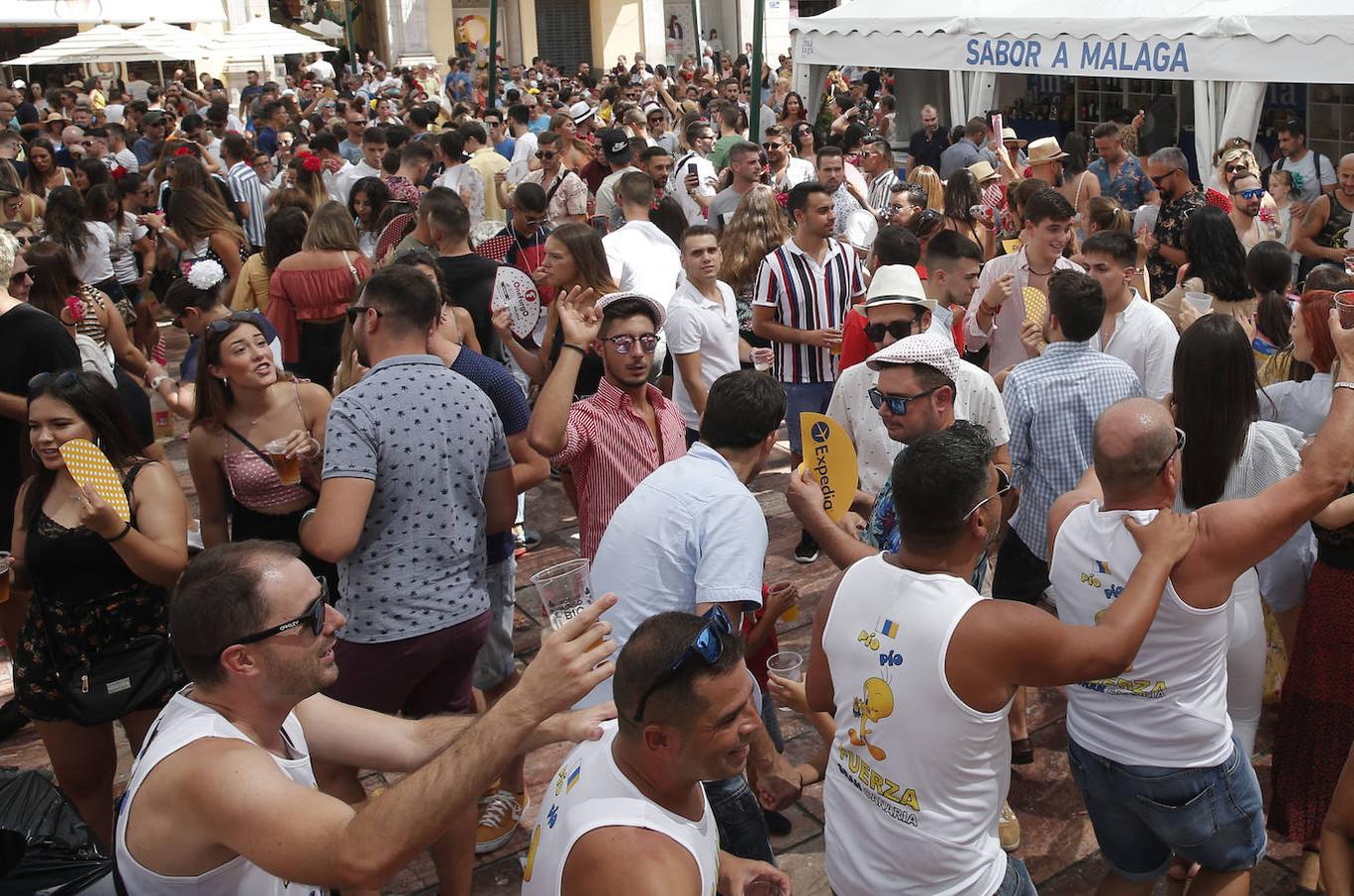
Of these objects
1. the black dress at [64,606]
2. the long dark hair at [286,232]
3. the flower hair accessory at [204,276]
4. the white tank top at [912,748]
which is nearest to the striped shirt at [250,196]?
the long dark hair at [286,232]

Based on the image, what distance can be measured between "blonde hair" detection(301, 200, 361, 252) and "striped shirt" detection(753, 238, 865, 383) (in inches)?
83.4

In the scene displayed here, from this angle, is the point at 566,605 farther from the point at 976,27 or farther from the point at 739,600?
the point at 976,27

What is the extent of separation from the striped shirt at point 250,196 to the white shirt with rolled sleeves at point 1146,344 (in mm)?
7658

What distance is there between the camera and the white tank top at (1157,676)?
2.85 m

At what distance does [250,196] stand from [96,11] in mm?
16168

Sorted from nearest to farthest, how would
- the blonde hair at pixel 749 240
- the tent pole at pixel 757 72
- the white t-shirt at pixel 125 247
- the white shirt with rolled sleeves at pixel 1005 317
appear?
the white shirt with rolled sleeves at pixel 1005 317
the blonde hair at pixel 749 240
the white t-shirt at pixel 125 247
the tent pole at pixel 757 72

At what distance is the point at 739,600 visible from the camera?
2945 millimetres

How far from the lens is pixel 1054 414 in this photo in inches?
171

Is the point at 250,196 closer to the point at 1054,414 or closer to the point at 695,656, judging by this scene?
the point at 1054,414

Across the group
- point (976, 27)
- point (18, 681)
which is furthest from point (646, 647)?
point (976, 27)

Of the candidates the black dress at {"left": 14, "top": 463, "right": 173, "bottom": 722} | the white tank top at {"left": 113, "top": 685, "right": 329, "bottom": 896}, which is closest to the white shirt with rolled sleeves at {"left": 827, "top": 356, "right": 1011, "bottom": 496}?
the black dress at {"left": 14, "top": 463, "right": 173, "bottom": 722}

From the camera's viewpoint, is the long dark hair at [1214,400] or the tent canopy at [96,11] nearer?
the long dark hair at [1214,400]

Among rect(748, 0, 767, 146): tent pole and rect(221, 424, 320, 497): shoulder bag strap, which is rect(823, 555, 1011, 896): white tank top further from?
rect(748, 0, 767, 146): tent pole

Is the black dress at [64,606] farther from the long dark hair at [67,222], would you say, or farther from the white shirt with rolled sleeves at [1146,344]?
the long dark hair at [67,222]
